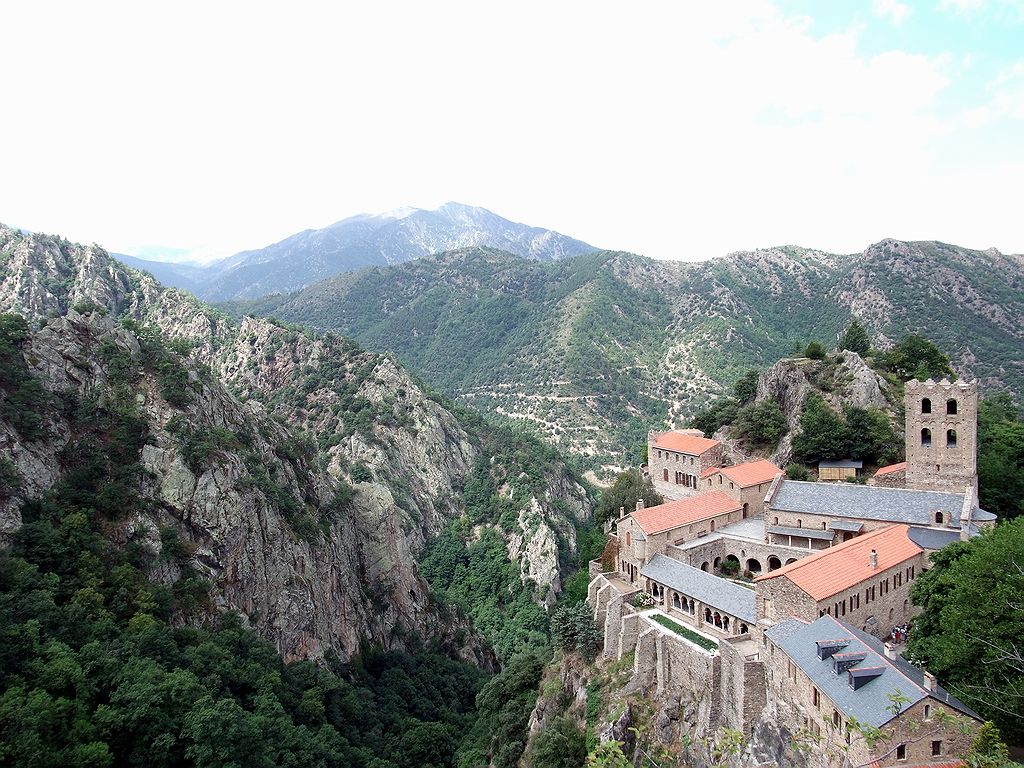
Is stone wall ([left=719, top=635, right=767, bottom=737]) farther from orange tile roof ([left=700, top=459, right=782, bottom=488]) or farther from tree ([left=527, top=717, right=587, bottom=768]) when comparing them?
orange tile roof ([left=700, top=459, right=782, bottom=488])

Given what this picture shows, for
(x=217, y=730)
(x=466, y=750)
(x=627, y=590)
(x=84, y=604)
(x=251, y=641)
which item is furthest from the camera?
(x=466, y=750)

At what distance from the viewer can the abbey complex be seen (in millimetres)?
21656

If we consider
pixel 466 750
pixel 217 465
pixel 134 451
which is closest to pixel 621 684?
pixel 466 750

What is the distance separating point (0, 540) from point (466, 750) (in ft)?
105

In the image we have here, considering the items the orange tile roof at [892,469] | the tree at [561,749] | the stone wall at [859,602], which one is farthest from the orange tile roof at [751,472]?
the tree at [561,749]

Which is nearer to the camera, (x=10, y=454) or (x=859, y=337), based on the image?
(x=10, y=454)

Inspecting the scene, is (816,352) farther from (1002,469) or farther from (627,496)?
(627,496)

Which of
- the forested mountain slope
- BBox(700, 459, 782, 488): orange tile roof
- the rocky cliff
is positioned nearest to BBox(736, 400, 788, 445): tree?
BBox(700, 459, 782, 488): orange tile roof

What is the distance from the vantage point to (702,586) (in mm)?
34875

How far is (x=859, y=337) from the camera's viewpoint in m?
70.5

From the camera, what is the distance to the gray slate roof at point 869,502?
36.3m

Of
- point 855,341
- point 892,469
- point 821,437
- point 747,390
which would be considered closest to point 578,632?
point 892,469

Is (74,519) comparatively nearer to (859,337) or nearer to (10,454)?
(10,454)

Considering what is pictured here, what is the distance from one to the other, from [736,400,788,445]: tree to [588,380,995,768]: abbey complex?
826 cm
